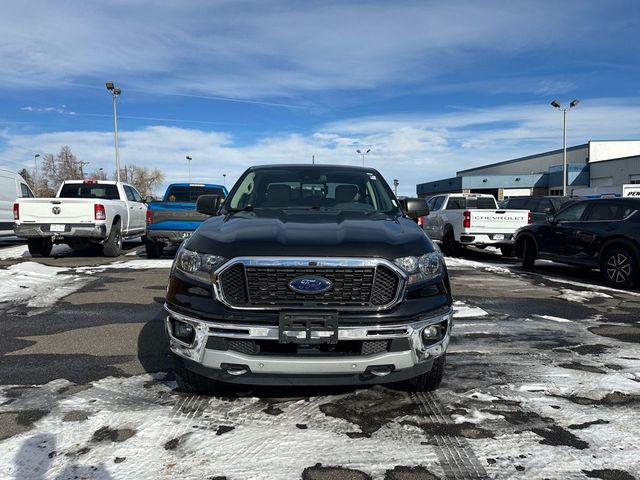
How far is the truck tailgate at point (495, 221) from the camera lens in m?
13.2

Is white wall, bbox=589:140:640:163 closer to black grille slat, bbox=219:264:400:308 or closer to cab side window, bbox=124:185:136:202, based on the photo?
cab side window, bbox=124:185:136:202

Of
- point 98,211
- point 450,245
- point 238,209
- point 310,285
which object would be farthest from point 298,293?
point 450,245

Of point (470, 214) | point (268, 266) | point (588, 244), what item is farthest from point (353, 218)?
point (470, 214)

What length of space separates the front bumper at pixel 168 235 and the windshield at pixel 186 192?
192 centimetres

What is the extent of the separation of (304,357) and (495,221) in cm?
1127

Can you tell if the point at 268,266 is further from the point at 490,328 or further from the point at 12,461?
the point at 490,328

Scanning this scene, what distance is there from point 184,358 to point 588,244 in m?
8.41

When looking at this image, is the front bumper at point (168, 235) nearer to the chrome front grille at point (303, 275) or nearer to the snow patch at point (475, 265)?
the snow patch at point (475, 265)

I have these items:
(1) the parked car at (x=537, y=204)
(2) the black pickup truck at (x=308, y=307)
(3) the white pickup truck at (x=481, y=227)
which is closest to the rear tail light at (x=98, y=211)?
(3) the white pickup truck at (x=481, y=227)

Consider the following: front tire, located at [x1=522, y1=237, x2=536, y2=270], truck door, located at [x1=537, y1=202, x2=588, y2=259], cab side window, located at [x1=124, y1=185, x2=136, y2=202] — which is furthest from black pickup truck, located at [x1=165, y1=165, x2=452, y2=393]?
cab side window, located at [x1=124, y1=185, x2=136, y2=202]

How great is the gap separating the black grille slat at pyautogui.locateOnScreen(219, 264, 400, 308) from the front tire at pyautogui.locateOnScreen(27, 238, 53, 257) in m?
11.3

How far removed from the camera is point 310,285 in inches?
124

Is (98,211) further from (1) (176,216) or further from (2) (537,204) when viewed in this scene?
(2) (537,204)

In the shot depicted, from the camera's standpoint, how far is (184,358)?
3.32m
